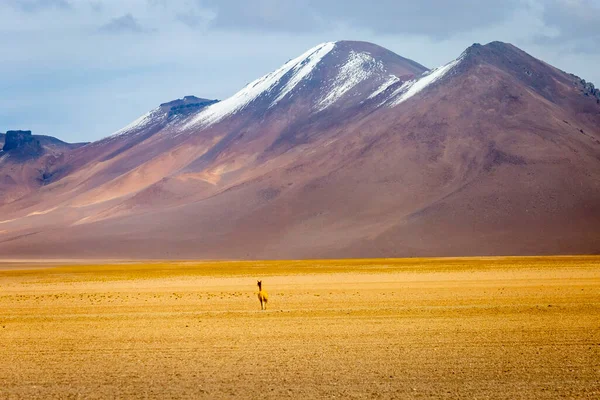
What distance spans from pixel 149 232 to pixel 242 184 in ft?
77.0

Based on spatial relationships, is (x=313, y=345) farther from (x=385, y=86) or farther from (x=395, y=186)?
(x=385, y=86)

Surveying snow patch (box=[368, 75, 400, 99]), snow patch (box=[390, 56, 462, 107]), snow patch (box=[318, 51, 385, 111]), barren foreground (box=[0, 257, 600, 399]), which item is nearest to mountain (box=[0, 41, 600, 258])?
snow patch (box=[390, 56, 462, 107])

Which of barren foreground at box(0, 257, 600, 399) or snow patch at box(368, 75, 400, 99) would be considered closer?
barren foreground at box(0, 257, 600, 399)

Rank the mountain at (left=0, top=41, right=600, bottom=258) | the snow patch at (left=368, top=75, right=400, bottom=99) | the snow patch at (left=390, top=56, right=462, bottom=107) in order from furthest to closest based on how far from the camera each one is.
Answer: the snow patch at (left=368, top=75, right=400, bottom=99) → the snow patch at (left=390, top=56, right=462, bottom=107) → the mountain at (left=0, top=41, right=600, bottom=258)

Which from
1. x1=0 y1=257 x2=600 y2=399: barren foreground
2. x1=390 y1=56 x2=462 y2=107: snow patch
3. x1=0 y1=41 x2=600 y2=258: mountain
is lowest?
x1=0 y1=257 x2=600 y2=399: barren foreground

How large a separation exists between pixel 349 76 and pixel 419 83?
33636mm

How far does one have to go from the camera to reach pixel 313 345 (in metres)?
19.3

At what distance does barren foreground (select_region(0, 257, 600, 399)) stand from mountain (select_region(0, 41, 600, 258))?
67213 mm

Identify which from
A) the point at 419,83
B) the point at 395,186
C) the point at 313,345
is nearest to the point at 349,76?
the point at 419,83

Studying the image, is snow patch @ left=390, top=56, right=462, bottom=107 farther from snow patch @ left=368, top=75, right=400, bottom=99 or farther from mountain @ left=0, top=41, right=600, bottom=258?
snow patch @ left=368, top=75, right=400, bottom=99

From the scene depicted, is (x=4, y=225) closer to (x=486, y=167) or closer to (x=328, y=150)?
(x=328, y=150)

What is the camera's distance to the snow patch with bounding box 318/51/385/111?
185000 mm

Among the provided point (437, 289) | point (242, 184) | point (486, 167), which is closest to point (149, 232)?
point (242, 184)

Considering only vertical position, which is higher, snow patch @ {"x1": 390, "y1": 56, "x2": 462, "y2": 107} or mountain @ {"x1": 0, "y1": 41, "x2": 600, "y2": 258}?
snow patch @ {"x1": 390, "y1": 56, "x2": 462, "y2": 107}
